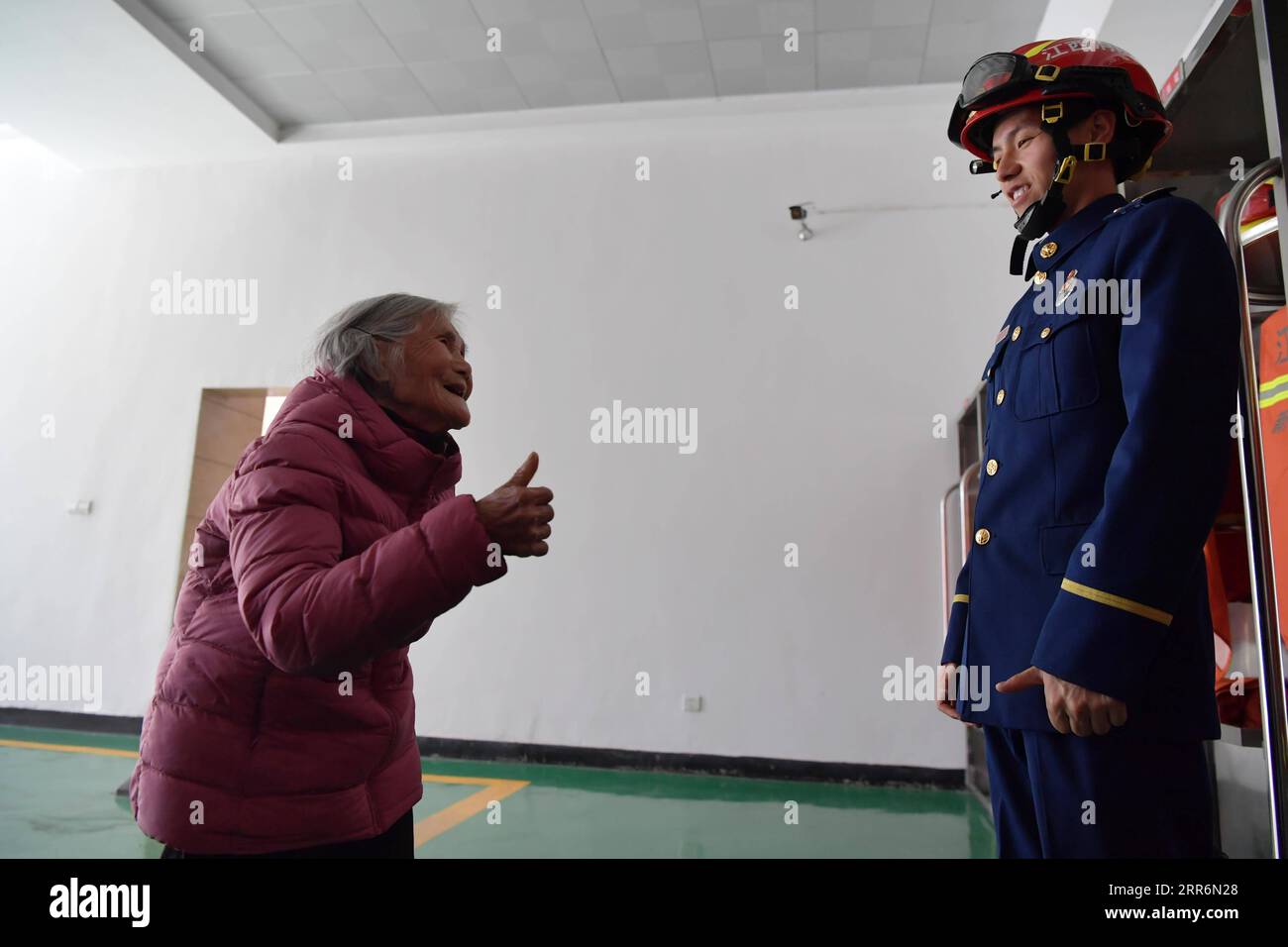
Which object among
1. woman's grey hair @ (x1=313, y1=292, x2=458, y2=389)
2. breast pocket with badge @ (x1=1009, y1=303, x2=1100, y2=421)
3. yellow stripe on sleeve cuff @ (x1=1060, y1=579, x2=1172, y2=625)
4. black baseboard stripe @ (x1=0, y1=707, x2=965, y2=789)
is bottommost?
black baseboard stripe @ (x1=0, y1=707, x2=965, y2=789)

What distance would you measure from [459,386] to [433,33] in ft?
13.0

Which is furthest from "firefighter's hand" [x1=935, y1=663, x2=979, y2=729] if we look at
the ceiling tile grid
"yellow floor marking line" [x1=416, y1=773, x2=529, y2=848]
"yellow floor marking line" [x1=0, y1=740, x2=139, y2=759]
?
"yellow floor marking line" [x1=0, y1=740, x2=139, y2=759]

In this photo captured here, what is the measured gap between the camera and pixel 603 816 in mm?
3229

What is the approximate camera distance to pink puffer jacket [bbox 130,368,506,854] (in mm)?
884

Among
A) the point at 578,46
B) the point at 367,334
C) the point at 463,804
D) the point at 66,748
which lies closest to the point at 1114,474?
the point at 367,334

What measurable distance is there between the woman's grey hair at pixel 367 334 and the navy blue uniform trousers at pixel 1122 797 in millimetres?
1053

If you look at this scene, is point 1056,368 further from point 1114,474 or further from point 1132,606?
point 1132,606

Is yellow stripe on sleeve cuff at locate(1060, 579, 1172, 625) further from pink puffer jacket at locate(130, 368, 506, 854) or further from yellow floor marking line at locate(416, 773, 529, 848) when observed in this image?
yellow floor marking line at locate(416, 773, 529, 848)

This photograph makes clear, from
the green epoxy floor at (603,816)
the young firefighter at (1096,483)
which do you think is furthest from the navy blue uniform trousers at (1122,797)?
the green epoxy floor at (603,816)

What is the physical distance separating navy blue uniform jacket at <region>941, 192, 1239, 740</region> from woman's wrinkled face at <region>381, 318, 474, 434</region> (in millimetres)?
827

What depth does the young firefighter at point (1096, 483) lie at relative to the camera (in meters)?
0.87

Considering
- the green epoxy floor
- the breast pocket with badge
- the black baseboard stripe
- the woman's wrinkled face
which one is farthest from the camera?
the black baseboard stripe
